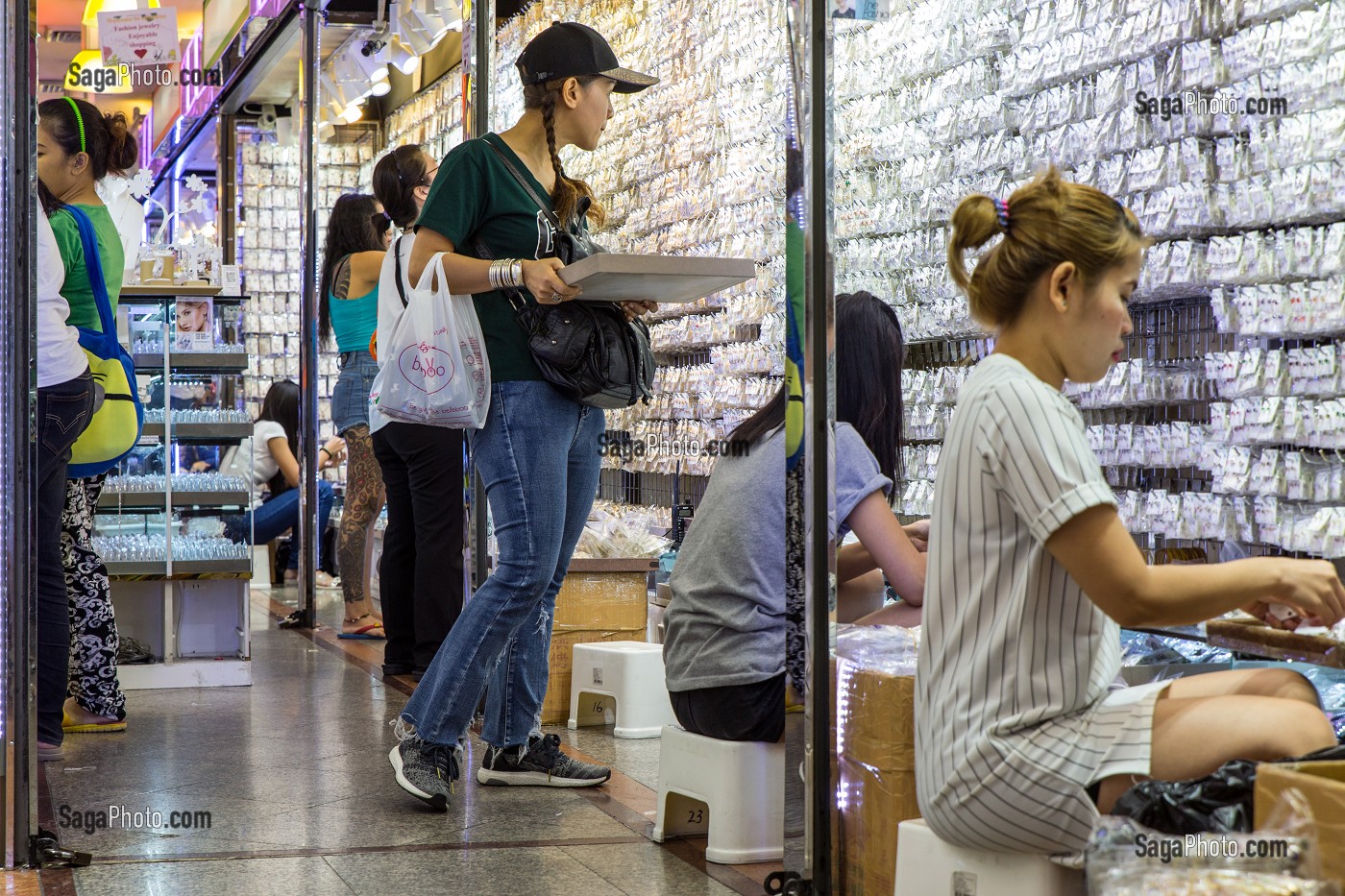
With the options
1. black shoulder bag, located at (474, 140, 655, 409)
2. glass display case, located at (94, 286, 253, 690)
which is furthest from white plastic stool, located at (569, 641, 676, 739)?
glass display case, located at (94, 286, 253, 690)

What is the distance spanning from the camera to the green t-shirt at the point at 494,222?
329 cm

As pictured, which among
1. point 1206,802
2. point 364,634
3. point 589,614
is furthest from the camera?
point 364,634

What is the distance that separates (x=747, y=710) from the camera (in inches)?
114

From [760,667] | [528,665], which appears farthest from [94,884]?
[760,667]

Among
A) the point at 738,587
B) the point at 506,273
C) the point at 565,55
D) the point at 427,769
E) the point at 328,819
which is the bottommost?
the point at 328,819

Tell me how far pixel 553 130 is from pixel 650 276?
61 cm

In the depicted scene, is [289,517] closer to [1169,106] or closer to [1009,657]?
[1169,106]

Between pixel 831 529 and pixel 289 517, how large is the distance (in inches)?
271

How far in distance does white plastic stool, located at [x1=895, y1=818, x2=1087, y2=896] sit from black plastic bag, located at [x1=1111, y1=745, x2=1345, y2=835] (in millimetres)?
184

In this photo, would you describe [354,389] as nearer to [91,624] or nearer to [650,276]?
[91,624]

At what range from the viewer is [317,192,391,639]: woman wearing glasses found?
5.93 meters

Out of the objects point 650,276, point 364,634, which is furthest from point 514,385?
point 364,634

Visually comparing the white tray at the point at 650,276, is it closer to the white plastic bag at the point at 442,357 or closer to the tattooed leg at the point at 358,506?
the white plastic bag at the point at 442,357

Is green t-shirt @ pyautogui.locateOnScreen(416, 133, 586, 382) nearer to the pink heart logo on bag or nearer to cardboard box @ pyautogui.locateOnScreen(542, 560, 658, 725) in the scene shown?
the pink heart logo on bag
